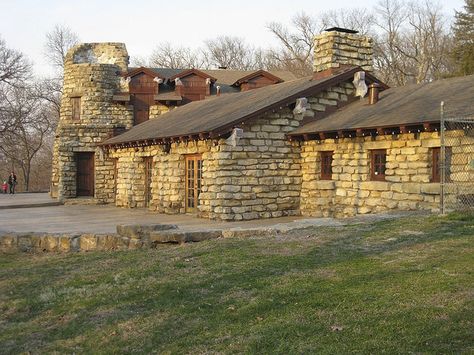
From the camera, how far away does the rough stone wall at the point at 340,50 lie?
17.5 m

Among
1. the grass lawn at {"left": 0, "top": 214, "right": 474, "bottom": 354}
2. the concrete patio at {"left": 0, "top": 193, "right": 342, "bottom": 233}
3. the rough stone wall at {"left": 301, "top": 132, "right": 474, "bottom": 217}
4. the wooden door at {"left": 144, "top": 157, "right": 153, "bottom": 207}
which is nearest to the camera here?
the grass lawn at {"left": 0, "top": 214, "right": 474, "bottom": 354}

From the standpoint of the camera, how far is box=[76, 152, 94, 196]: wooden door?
85.1 ft

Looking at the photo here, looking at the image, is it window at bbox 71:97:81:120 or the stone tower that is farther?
window at bbox 71:97:81:120

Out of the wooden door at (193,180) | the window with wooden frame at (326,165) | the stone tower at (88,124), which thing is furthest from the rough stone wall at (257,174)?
the stone tower at (88,124)

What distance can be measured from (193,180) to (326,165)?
4.16 meters

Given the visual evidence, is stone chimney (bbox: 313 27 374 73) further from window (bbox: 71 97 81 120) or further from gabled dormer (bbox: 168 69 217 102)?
window (bbox: 71 97 81 120)

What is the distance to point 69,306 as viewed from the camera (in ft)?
21.6

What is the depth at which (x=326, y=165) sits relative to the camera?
631 inches

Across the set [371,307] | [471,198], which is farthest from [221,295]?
[471,198]

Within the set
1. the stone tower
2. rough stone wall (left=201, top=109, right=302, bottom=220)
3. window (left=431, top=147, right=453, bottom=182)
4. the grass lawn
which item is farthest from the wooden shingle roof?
the stone tower

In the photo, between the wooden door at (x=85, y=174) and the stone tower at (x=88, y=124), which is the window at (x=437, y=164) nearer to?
the stone tower at (x=88, y=124)

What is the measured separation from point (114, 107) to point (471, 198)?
62.1 ft

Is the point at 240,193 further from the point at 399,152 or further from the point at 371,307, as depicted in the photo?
the point at 371,307

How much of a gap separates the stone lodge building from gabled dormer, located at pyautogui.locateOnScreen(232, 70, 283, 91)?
10.8m
